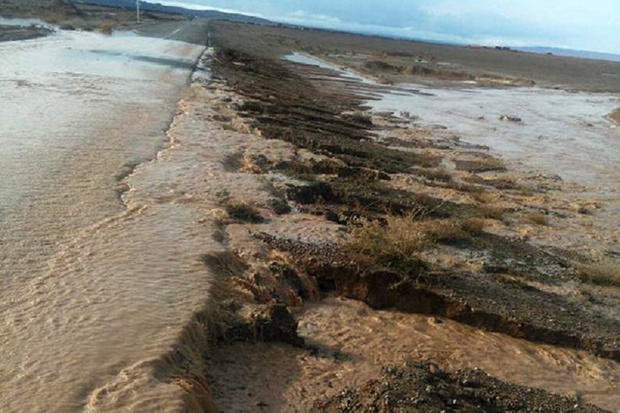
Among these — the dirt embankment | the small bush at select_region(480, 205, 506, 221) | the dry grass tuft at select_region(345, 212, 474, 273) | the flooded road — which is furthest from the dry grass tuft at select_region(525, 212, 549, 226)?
the flooded road

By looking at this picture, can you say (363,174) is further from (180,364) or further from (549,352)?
(180,364)

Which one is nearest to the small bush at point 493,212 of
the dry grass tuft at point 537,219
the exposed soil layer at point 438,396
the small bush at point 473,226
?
the dry grass tuft at point 537,219

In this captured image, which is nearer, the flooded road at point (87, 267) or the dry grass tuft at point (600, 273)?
the flooded road at point (87, 267)

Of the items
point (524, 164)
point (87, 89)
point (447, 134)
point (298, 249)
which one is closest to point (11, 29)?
point (87, 89)

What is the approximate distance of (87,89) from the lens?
21219mm

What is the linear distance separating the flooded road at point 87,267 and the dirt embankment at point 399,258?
656 millimetres

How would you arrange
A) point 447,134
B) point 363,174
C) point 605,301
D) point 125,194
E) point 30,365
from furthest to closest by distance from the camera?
1. point 447,134
2. point 363,174
3. point 125,194
4. point 605,301
5. point 30,365

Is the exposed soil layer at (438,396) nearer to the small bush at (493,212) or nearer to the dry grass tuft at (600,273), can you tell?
the dry grass tuft at (600,273)

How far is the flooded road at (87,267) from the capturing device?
5.32m

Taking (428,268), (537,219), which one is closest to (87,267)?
(428,268)

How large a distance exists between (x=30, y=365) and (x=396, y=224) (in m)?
5.45

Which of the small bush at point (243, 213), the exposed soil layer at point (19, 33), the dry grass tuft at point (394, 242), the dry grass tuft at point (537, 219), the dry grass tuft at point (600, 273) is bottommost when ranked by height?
Result: the exposed soil layer at point (19, 33)

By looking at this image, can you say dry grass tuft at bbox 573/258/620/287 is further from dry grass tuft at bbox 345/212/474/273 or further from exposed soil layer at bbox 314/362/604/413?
exposed soil layer at bbox 314/362/604/413

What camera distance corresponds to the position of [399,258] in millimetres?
8766
